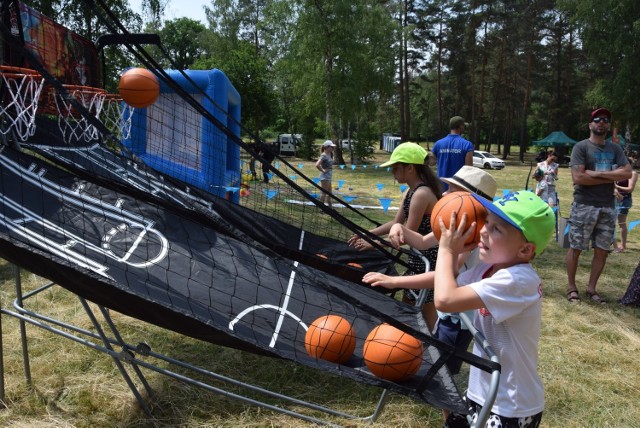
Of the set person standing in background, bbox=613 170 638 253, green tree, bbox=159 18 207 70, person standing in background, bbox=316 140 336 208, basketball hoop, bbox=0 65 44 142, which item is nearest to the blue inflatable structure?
person standing in background, bbox=316 140 336 208

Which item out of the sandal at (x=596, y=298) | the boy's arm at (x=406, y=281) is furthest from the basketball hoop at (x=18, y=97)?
the sandal at (x=596, y=298)

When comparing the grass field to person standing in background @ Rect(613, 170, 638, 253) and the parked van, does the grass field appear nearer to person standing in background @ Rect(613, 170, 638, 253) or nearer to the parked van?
person standing in background @ Rect(613, 170, 638, 253)

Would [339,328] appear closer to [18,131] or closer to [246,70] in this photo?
[18,131]

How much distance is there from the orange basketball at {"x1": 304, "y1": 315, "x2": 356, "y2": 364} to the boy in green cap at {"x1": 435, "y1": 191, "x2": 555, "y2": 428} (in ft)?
2.41

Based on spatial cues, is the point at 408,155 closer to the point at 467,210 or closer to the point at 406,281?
the point at 406,281

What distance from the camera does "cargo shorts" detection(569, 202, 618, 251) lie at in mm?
4820

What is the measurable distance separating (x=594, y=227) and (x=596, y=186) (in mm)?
386

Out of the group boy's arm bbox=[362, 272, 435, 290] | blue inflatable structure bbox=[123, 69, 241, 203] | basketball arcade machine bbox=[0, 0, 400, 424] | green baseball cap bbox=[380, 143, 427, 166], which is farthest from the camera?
blue inflatable structure bbox=[123, 69, 241, 203]

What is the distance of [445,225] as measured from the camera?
6.06 ft

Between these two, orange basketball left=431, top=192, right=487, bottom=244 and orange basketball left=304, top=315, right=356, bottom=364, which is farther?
orange basketball left=304, top=315, right=356, bottom=364

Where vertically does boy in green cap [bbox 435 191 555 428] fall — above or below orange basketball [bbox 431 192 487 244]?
below

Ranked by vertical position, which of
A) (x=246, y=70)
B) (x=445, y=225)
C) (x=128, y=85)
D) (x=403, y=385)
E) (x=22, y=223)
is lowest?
(x=403, y=385)

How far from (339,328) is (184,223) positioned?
1.73m

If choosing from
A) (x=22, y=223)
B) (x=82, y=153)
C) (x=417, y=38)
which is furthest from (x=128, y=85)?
(x=417, y=38)
